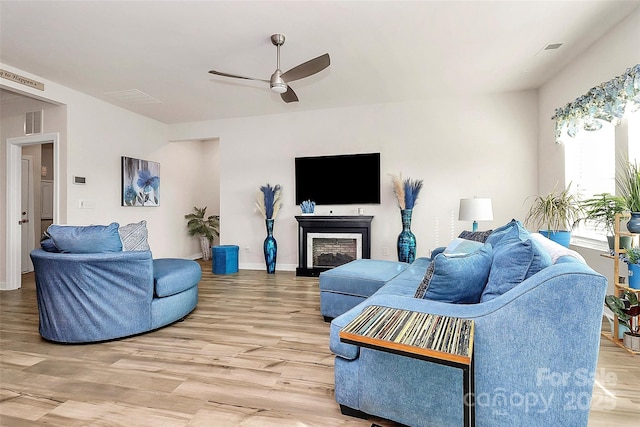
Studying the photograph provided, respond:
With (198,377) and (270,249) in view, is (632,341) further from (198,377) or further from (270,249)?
(270,249)

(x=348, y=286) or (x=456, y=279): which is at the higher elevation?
(x=456, y=279)

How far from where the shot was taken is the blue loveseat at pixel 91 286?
95.0 inches

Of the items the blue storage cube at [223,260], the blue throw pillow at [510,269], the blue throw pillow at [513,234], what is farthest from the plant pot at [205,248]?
the blue throw pillow at [510,269]

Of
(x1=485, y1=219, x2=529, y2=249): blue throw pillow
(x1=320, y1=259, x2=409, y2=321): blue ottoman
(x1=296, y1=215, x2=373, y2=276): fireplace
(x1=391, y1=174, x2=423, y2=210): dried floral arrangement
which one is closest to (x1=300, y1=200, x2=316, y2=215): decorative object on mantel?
(x1=296, y1=215, x2=373, y2=276): fireplace

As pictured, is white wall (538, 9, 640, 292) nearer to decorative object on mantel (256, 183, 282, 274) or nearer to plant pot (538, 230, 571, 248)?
plant pot (538, 230, 571, 248)

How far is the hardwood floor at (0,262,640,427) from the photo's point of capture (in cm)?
160

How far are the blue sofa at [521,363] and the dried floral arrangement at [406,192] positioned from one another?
332cm

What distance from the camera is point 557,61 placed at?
3604 mm

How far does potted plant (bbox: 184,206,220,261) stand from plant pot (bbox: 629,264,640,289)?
256 inches

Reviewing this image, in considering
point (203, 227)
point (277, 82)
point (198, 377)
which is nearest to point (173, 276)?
point (198, 377)

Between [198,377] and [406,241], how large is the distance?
3.50m

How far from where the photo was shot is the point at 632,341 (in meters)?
2.29

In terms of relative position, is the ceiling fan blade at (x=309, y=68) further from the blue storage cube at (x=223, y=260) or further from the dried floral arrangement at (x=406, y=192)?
the blue storage cube at (x=223, y=260)

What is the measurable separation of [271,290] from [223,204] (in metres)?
2.44
